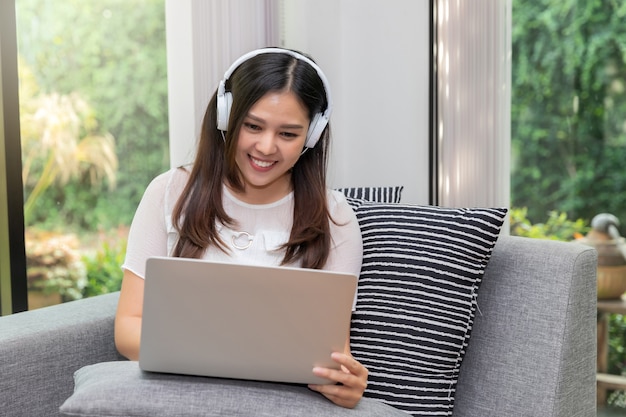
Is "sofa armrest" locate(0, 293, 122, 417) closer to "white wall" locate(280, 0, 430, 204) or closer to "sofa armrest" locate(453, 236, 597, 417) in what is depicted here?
"sofa armrest" locate(453, 236, 597, 417)

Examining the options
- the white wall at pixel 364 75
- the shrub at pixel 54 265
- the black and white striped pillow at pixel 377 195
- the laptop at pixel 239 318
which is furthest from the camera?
the shrub at pixel 54 265

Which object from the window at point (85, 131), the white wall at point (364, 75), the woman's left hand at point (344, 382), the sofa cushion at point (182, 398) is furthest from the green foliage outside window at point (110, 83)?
the woman's left hand at point (344, 382)

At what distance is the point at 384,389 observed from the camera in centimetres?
157

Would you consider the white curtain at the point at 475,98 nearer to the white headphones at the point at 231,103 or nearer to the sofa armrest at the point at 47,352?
the white headphones at the point at 231,103

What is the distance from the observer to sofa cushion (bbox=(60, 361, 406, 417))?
1197 mm

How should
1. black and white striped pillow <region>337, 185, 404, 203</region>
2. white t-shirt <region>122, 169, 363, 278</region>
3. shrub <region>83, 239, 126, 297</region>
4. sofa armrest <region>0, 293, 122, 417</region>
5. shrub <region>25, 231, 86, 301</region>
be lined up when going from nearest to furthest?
sofa armrest <region>0, 293, 122, 417</region> → white t-shirt <region>122, 169, 363, 278</region> → black and white striped pillow <region>337, 185, 404, 203</region> → shrub <region>25, 231, 86, 301</region> → shrub <region>83, 239, 126, 297</region>

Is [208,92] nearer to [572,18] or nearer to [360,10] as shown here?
[360,10]

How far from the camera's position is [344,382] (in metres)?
1.29

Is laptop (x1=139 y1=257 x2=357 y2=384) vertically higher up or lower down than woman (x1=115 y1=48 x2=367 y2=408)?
lower down

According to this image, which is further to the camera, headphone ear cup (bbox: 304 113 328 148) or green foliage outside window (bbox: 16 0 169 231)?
green foliage outside window (bbox: 16 0 169 231)

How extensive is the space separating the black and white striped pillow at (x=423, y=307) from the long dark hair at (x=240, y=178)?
15 cm

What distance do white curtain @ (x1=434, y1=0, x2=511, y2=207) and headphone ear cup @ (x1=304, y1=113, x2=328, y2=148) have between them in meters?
1.21

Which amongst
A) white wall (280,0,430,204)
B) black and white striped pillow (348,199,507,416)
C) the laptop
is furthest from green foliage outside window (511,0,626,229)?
the laptop

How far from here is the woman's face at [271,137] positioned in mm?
1545
